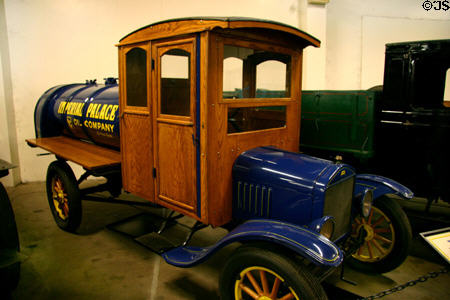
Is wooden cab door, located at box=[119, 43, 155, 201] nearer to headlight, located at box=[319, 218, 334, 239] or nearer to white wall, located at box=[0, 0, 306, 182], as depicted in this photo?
headlight, located at box=[319, 218, 334, 239]

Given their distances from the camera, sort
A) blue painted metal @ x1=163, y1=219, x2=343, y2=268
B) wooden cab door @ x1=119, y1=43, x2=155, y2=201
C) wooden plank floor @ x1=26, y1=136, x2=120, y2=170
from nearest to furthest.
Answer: blue painted metal @ x1=163, y1=219, x2=343, y2=268 → wooden cab door @ x1=119, y1=43, x2=155, y2=201 → wooden plank floor @ x1=26, y1=136, x2=120, y2=170

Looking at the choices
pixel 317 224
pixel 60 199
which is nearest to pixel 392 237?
pixel 317 224

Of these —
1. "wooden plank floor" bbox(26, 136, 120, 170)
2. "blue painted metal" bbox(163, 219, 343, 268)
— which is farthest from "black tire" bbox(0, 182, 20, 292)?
"blue painted metal" bbox(163, 219, 343, 268)

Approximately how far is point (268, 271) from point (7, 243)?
1.98m

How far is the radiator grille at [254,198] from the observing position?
8.64ft

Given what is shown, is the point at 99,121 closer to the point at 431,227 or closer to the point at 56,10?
the point at 56,10

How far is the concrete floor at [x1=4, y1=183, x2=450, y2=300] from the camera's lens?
10.0 feet

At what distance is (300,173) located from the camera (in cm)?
250

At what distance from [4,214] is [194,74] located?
1.84 m

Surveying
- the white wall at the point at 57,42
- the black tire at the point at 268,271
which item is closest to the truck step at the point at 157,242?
the black tire at the point at 268,271

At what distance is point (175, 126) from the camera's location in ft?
9.66

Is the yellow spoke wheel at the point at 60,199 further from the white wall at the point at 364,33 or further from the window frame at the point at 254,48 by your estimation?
the white wall at the point at 364,33

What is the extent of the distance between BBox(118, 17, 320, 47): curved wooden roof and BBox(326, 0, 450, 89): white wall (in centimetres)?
555

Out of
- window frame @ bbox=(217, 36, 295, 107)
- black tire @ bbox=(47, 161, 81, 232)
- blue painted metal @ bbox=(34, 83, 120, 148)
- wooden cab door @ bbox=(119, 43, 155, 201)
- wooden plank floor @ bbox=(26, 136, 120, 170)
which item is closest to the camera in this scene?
window frame @ bbox=(217, 36, 295, 107)
